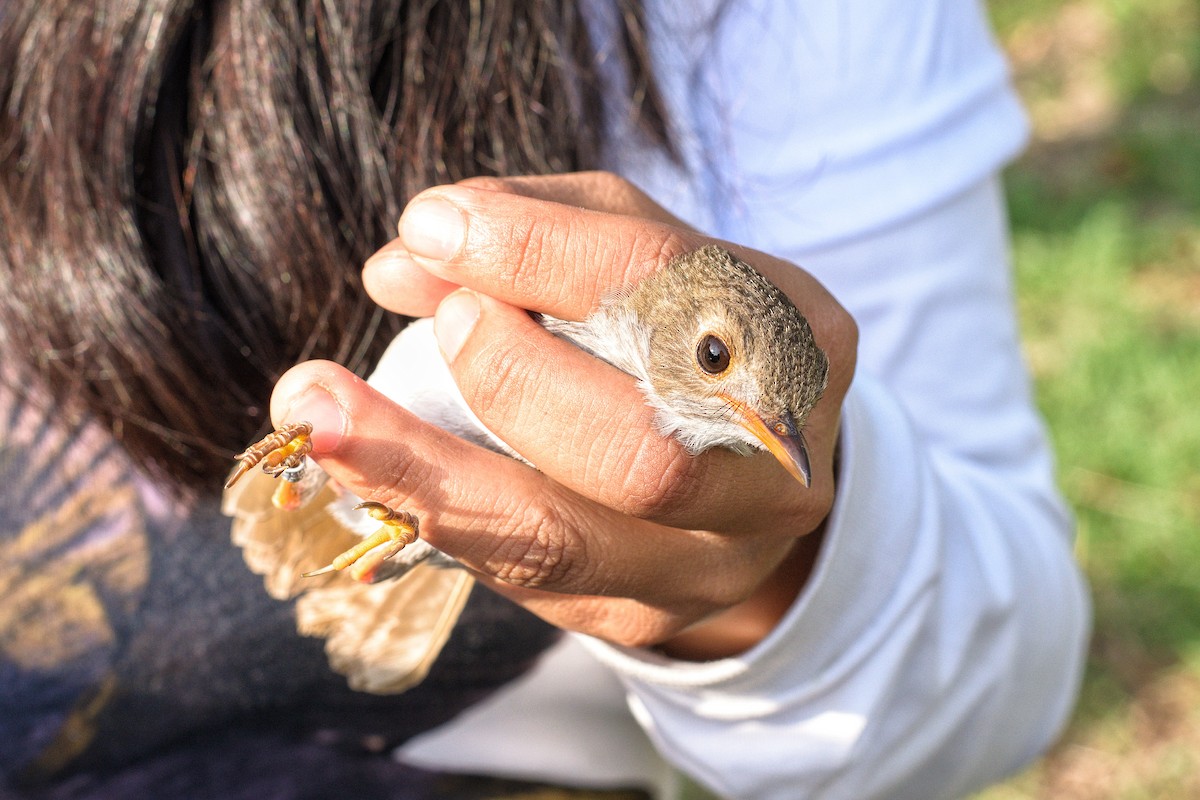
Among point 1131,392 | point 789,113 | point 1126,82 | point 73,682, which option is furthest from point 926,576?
point 1126,82

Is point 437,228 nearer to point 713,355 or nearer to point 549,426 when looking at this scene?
point 549,426

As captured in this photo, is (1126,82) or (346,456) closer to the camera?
(346,456)

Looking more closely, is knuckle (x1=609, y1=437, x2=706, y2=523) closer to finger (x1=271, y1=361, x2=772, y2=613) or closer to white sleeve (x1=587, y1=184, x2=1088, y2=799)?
finger (x1=271, y1=361, x2=772, y2=613)

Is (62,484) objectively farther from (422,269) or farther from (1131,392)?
(1131,392)

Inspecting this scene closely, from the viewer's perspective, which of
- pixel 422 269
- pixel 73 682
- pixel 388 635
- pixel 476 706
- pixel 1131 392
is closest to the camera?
pixel 422 269

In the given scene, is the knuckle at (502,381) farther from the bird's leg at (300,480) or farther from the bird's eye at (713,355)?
the bird's eye at (713,355)

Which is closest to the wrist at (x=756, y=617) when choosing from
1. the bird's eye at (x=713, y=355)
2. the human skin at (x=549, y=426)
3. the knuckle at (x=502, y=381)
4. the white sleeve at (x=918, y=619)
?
the white sleeve at (x=918, y=619)
